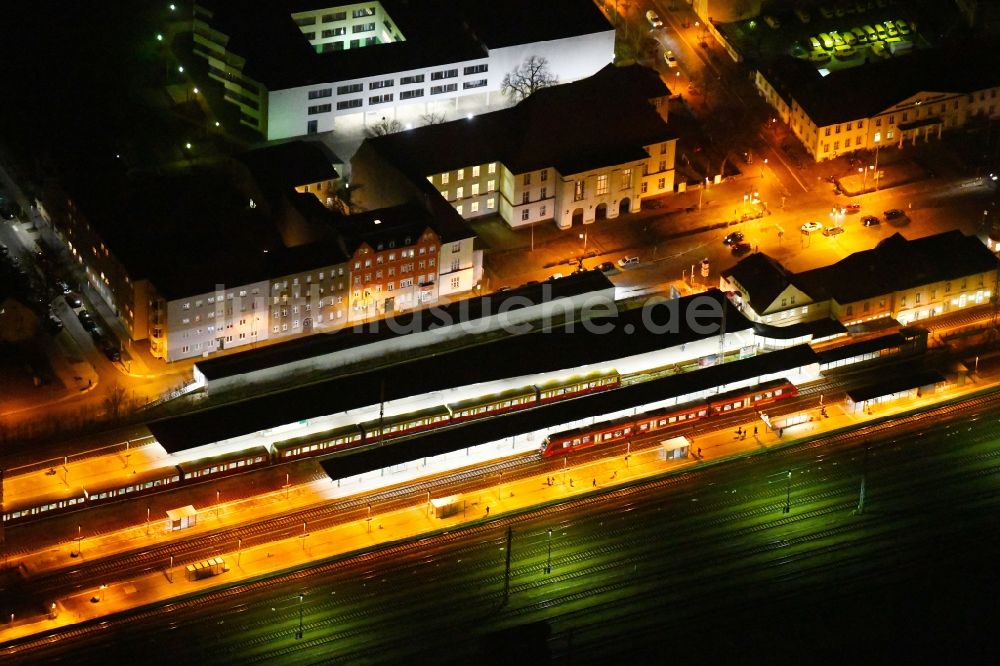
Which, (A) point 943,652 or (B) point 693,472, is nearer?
(A) point 943,652

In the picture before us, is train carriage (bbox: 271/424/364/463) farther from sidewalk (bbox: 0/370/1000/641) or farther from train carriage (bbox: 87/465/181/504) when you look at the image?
train carriage (bbox: 87/465/181/504)

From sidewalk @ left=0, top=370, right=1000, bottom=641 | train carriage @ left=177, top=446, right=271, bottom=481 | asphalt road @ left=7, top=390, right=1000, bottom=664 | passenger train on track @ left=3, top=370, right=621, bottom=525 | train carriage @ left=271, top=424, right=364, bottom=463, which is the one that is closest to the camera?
asphalt road @ left=7, top=390, right=1000, bottom=664

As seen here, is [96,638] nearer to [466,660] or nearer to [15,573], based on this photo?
[15,573]

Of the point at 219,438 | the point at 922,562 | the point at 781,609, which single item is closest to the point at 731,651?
the point at 781,609

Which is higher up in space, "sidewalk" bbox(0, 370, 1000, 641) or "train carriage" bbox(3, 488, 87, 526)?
"train carriage" bbox(3, 488, 87, 526)

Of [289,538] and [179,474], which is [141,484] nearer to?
[179,474]

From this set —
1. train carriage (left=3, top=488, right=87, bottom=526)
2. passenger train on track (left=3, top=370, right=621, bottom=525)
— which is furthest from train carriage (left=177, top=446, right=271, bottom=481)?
train carriage (left=3, top=488, right=87, bottom=526)
